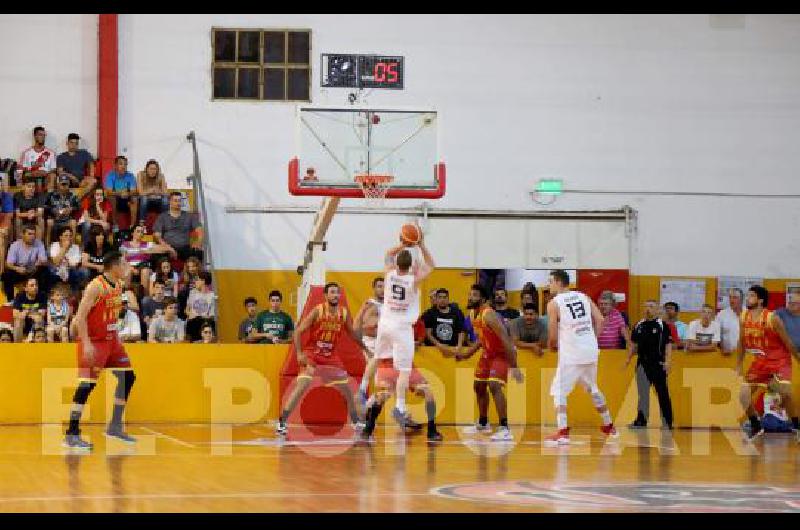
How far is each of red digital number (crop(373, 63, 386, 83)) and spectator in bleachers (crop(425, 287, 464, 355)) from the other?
7526mm

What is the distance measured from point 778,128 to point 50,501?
72.1 feet

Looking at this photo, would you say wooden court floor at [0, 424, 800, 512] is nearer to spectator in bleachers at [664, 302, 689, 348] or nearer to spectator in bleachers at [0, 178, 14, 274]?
spectator in bleachers at [664, 302, 689, 348]

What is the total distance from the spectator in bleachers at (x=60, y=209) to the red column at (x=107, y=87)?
2.11 meters

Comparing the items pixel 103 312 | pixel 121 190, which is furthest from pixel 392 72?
pixel 103 312

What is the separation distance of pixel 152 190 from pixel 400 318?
10241mm

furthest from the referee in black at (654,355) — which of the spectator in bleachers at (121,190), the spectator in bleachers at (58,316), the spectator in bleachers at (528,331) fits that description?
the spectator in bleachers at (121,190)

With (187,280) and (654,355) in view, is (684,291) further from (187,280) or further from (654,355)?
(187,280)

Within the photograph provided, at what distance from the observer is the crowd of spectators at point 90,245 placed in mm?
21406

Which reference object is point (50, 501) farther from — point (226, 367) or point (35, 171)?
point (35, 171)

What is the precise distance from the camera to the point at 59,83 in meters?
27.0

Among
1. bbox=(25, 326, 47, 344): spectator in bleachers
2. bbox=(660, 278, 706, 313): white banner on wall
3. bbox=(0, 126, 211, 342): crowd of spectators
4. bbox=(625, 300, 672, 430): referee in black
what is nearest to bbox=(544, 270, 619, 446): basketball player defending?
bbox=(625, 300, 672, 430): referee in black

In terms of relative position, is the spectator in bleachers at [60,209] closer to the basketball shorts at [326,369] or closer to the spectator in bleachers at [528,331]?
the spectator in bleachers at [528,331]

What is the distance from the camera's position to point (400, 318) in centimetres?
1661

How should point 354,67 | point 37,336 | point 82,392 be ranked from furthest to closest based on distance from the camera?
1. point 354,67
2. point 37,336
3. point 82,392
